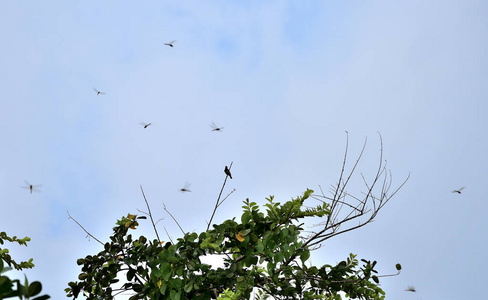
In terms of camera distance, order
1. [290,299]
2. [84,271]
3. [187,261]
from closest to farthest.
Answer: [187,261]
[290,299]
[84,271]

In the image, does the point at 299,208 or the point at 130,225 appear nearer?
the point at 299,208

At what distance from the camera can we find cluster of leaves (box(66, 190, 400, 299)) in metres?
3.74

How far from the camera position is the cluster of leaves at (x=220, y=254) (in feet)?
→ 12.3

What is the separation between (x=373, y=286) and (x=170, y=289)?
6.17ft

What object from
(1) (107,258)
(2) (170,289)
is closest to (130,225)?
(1) (107,258)

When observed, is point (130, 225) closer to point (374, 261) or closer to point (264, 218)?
point (264, 218)

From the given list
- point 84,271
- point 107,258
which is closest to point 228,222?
point 107,258

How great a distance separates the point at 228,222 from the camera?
12.4 ft

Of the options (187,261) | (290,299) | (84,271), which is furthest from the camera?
(84,271)

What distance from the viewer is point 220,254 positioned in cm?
391

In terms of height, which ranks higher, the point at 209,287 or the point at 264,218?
the point at 264,218

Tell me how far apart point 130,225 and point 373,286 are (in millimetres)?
2262

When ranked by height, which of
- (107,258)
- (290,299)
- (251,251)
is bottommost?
(290,299)

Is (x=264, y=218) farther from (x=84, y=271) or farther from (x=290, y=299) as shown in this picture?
(x=84, y=271)
